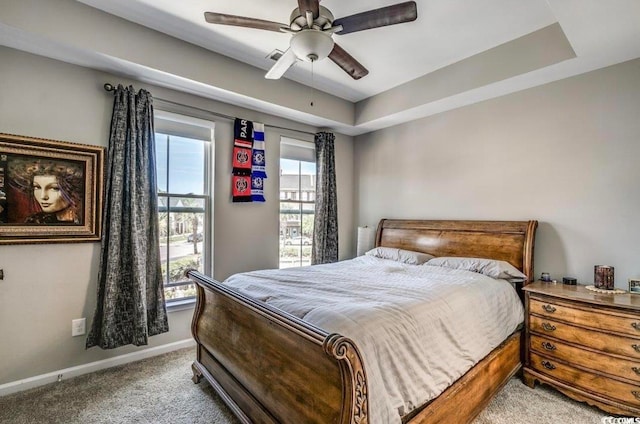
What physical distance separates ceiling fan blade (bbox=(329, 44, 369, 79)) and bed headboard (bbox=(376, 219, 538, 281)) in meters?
1.99

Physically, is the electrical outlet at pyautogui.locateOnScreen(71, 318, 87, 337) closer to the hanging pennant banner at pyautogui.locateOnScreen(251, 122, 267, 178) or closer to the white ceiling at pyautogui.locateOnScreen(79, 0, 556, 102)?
the hanging pennant banner at pyautogui.locateOnScreen(251, 122, 267, 178)

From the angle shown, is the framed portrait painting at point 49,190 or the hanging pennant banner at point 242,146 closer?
the framed portrait painting at point 49,190

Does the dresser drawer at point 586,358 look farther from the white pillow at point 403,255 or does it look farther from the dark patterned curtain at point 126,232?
the dark patterned curtain at point 126,232

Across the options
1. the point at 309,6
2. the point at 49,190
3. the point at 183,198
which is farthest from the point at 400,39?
the point at 49,190

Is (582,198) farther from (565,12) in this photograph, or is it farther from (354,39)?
(354,39)

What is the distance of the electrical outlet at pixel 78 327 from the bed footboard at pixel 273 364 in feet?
3.32

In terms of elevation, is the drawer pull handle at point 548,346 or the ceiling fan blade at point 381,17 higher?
the ceiling fan blade at point 381,17

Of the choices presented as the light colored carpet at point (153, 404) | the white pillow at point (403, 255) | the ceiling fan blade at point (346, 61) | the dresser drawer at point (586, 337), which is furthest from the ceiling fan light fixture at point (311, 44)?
the dresser drawer at point (586, 337)

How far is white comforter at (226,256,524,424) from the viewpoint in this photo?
1.41 metres

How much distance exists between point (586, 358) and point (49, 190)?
4232 mm

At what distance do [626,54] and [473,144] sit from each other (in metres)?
1.30

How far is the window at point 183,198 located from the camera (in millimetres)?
3053

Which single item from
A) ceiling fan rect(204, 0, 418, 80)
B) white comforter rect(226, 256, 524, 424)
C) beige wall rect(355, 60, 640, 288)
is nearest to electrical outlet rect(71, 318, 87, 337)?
white comforter rect(226, 256, 524, 424)

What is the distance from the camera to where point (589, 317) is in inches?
84.0
